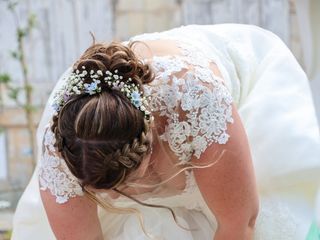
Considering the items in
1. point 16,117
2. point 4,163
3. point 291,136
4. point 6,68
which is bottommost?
point 4,163

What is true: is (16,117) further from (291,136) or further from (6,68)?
(291,136)

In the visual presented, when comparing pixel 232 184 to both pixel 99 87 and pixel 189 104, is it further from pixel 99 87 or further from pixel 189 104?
pixel 99 87

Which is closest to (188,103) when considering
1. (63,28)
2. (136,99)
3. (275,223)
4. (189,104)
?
(189,104)

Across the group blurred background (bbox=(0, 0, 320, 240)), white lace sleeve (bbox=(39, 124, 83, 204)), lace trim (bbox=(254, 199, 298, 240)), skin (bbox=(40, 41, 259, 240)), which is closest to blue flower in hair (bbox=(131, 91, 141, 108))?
skin (bbox=(40, 41, 259, 240))

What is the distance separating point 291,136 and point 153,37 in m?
0.36

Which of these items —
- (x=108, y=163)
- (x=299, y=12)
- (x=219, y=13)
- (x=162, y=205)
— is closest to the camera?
(x=108, y=163)

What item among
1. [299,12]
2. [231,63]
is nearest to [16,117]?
[299,12]

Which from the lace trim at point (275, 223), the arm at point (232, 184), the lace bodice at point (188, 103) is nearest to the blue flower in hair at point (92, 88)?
the lace bodice at point (188, 103)

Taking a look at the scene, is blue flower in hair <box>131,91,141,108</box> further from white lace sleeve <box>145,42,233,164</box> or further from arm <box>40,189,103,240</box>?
arm <box>40,189,103,240</box>

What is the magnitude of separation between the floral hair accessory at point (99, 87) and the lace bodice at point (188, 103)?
0.14ft

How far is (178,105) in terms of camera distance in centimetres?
128

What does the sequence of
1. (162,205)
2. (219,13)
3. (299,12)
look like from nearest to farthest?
1. (162,205)
2. (299,12)
3. (219,13)

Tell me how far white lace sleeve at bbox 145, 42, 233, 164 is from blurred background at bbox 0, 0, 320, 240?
2178 mm

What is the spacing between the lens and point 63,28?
11.4ft
